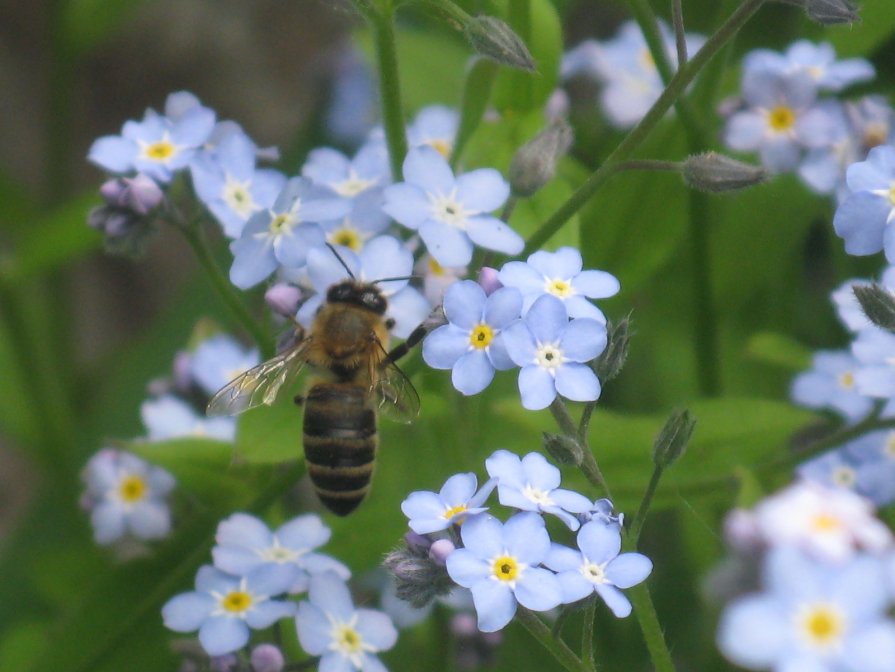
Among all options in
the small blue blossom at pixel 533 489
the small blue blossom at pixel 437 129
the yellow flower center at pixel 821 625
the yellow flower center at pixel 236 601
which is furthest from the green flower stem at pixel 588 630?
the small blue blossom at pixel 437 129

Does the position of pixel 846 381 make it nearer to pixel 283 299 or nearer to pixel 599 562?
pixel 599 562

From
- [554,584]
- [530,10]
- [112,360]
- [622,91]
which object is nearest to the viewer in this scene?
[554,584]

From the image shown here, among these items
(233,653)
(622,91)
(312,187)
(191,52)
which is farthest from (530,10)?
(191,52)

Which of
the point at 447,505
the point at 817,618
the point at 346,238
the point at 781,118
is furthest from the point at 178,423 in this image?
the point at 817,618

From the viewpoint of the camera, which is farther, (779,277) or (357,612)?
(779,277)

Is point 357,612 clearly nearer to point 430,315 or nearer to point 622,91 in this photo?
point 430,315

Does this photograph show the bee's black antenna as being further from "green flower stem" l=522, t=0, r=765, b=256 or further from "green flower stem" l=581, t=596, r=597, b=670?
"green flower stem" l=581, t=596, r=597, b=670
